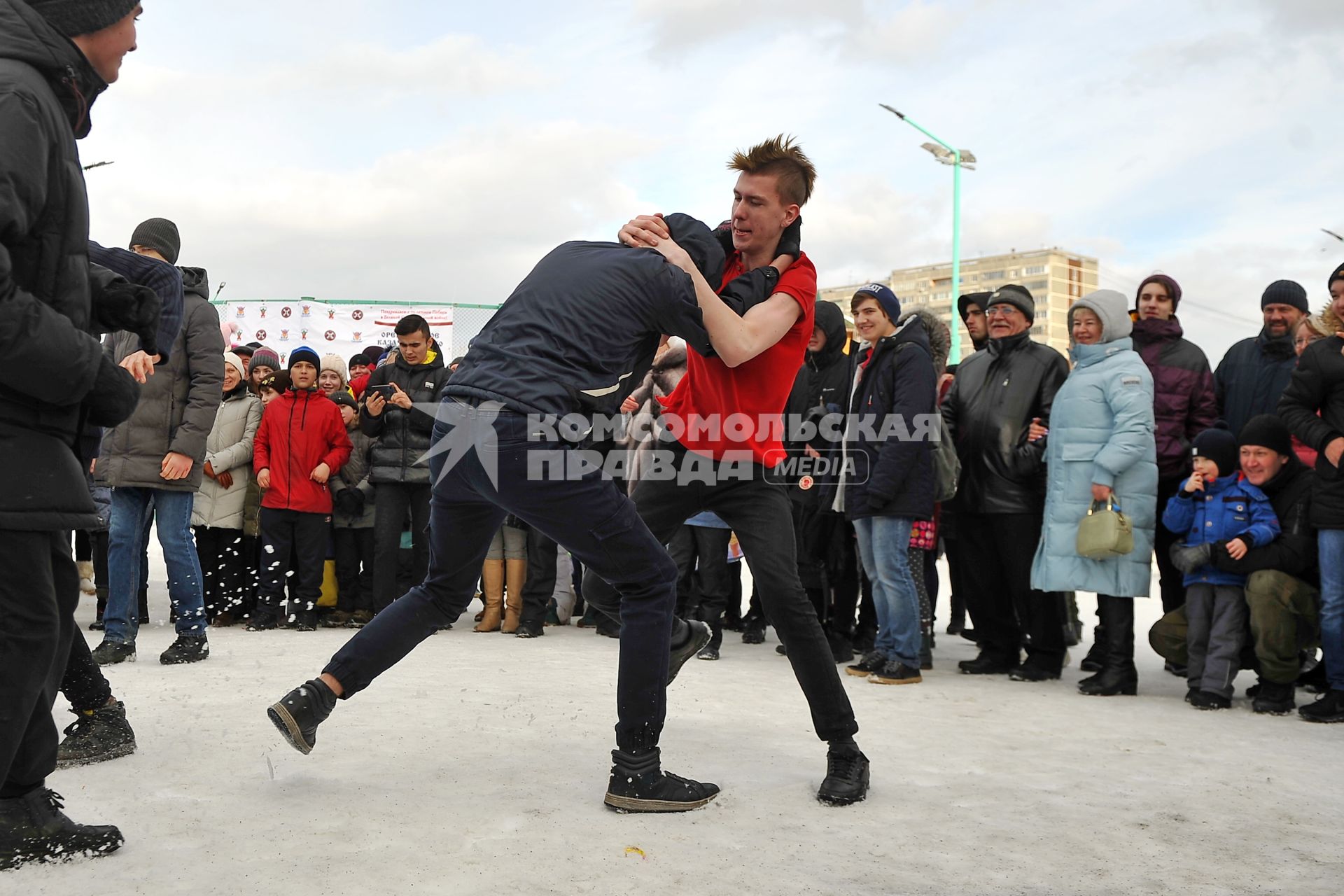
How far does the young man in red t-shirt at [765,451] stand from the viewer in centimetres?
374

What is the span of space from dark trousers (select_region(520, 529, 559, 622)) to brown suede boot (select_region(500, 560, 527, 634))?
5cm

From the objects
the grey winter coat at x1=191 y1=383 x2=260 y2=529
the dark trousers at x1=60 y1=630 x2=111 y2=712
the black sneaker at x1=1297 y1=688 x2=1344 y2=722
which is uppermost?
the grey winter coat at x1=191 y1=383 x2=260 y2=529

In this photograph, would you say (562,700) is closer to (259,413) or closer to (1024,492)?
(1024,492)

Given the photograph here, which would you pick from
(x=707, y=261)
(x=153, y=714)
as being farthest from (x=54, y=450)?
(x=153, y=714)

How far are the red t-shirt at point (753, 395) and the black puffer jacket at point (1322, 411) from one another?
3.46 metres

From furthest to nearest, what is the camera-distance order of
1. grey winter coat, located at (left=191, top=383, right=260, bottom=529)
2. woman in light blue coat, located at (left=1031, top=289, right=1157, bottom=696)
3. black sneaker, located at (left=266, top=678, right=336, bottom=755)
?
grey winter coat, located at (left=191, top=383, right=260, bottom=529) < woman in light blue coat, located at (left=1031, top=289, right=1157, bottom=696) < black sneaker, located at (left=266, top=678, right=336, bottom=755)

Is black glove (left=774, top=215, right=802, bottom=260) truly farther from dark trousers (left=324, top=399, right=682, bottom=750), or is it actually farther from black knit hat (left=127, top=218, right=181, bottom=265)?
black knit hat (left=127, top=218, right=181, bottom=265)

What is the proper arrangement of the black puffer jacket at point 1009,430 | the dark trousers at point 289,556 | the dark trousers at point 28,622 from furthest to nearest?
the dark trousers at point 289,556 < the black puffer jacket at point 1009,430 < the dark trousers at point 28,622

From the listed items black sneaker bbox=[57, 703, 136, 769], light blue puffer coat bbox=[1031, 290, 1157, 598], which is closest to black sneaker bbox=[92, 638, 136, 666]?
black sneaker bbox=[57, 703, 136, 769]

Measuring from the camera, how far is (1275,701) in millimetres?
5746

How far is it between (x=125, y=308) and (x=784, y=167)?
217cm

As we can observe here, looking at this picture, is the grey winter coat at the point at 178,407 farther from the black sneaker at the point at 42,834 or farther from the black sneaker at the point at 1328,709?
the black sneaker at the point at 1328,709

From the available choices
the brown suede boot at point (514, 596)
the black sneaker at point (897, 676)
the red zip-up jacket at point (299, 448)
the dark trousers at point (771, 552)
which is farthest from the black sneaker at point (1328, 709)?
the red zip-up jacket at point (299, 448)

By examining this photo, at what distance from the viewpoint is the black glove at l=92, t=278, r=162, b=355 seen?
286cm
